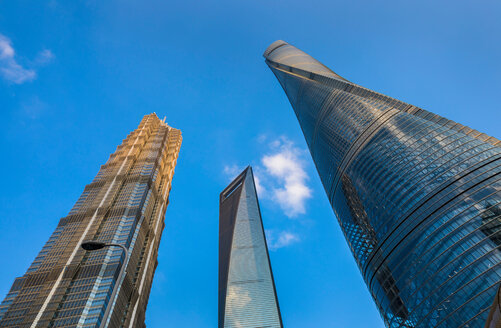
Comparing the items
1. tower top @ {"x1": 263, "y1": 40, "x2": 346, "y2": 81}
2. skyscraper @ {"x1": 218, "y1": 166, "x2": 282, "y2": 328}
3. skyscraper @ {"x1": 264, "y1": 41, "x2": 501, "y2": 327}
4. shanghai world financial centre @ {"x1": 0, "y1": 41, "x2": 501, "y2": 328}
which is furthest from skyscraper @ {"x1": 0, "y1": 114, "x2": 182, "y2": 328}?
tower top @ {"x1": 263, "y1": 40, "x2": 346, "y2": 81}

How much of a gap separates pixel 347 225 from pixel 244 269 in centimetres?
3005

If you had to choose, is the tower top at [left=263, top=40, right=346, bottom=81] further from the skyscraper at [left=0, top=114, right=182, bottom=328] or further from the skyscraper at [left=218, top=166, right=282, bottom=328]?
the skyscraper at [left=0, top=114, right=182, bottom=328]

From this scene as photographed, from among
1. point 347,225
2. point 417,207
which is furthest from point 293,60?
point 417,207

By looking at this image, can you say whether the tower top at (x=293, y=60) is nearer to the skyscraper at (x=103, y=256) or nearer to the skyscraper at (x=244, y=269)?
the skyscraper at (x=244, y=269)

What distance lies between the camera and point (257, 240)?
102750mm

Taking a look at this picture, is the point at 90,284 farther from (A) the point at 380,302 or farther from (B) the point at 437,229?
(B) the point at 437,229

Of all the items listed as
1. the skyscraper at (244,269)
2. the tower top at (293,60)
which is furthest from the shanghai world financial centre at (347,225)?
the tower top at (293,60)

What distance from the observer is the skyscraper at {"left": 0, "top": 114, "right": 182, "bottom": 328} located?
8669 centimetres

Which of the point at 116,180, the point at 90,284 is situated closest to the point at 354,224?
the point at 90,284

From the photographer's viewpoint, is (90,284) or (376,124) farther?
(90,284)

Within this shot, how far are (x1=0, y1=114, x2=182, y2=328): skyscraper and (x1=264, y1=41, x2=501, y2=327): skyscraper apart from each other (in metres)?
60.1

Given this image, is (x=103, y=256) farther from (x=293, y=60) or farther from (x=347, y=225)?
(x=293, y=60)

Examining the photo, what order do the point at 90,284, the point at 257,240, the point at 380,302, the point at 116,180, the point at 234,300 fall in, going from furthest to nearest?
the point at 116,180 < the point at 257,240 < the point at 90,284 < the point at 234,300 < the point at 380,302

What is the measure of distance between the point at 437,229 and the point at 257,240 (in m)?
59.4
